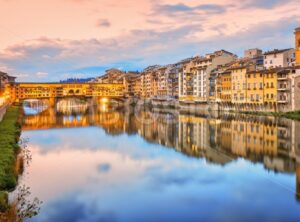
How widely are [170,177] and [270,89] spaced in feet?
94.1

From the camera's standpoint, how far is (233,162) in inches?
Answer: 671

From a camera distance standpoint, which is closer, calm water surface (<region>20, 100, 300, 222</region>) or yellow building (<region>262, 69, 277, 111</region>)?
calm water surface (<region>20, 100, 300, 222</region>)

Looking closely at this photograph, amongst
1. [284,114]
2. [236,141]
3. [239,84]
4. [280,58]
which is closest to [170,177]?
[236,141]

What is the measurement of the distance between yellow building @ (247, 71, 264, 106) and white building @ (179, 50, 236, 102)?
1149cm

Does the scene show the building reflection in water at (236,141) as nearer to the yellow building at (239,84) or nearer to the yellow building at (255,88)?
the yellow building at (255,88)

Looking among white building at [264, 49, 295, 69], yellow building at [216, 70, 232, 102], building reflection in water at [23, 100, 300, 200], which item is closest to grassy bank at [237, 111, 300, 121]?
building reflection in water at [23, 100, 300, 200]

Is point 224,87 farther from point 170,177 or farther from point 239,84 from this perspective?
point 170,177

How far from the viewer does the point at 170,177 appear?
1449 cm

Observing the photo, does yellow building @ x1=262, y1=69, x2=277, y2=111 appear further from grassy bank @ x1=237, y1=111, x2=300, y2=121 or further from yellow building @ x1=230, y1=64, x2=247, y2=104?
yellow building @ x1=230, y1=64, x2=247, y2=104

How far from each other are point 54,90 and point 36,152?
224 ft

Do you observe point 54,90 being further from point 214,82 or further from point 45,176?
point 45,176

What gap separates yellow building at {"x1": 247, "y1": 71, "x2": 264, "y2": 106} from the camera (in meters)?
41.6

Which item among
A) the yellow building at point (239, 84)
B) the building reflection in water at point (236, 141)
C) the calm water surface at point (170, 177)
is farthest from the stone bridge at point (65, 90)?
the calm water surface at point (170, 177)

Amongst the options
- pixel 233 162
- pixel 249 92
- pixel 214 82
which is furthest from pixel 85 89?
pixel 233 162
